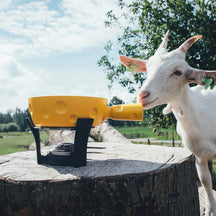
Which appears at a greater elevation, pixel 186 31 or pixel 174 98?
pixel 186 31

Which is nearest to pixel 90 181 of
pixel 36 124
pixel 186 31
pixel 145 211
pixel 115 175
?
pixel 115 175

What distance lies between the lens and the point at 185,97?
6.31 ft

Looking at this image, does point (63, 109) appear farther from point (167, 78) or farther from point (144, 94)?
point (167, 78)

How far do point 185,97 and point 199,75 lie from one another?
0.79 feet

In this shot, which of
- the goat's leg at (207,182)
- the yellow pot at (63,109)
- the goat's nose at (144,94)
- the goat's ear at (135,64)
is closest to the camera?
the yellow pot at (63,109)

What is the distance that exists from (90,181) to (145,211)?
396mm

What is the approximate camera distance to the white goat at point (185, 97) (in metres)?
1.73

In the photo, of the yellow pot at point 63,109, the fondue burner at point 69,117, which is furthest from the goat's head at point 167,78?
the yellow pot at point 63,109

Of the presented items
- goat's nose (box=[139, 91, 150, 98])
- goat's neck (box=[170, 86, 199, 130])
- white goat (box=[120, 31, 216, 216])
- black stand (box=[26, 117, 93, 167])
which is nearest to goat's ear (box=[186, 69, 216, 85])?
white goat (box=[120, 31, 216, 216])

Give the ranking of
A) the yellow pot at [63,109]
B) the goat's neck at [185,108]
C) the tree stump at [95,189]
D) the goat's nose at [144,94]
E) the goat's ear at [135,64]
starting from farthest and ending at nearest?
the goat's ear at [135,64] → the goat's neck at [185,108] → the goat's nose at [144,94] → the yellow pot at [63,109] → the tree stump at [95,189]

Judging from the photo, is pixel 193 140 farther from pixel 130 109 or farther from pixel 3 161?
pixel 3 161

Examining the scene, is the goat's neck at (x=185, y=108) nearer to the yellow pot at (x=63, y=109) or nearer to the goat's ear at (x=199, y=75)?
the goat's ear at (x=199, y=75)

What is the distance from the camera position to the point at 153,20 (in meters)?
4.23

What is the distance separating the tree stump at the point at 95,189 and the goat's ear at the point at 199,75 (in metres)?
0.62
